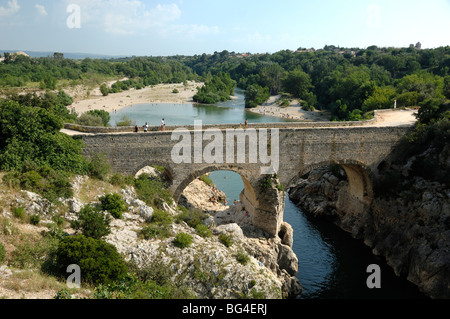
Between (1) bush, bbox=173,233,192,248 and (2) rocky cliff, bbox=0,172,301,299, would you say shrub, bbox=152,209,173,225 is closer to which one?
(2) rocky cliff, bbox=0,172,301,299

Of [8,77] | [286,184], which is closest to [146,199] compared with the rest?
[286,184]

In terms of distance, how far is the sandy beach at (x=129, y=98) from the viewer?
76544 millimetres

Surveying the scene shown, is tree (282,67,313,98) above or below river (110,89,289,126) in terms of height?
above

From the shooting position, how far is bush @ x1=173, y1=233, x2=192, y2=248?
15.9 m

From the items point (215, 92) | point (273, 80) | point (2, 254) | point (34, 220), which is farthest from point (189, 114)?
point (2, 254)

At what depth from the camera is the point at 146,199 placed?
64.2ft

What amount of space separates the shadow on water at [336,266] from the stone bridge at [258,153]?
3.88m

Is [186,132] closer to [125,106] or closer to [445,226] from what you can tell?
[445,226]

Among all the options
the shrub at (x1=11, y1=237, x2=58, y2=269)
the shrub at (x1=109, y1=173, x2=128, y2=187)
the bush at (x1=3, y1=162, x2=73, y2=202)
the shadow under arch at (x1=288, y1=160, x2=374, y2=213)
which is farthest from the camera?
the shadow under arch at (x1=288, y1=160, x2=374, y2=213)

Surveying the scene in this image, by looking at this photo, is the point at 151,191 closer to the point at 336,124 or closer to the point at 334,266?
the point at 334,266

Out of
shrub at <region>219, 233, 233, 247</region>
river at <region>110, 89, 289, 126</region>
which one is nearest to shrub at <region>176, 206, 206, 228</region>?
shrub at <region>219, 233, 233, 247</region>

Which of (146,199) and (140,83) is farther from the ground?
(140,83)

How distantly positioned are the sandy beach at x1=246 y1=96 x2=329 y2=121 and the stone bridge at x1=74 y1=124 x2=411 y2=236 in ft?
143
